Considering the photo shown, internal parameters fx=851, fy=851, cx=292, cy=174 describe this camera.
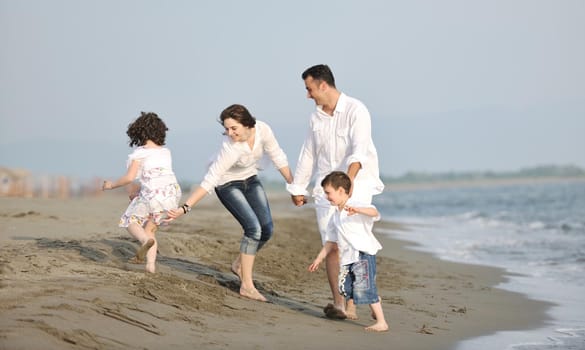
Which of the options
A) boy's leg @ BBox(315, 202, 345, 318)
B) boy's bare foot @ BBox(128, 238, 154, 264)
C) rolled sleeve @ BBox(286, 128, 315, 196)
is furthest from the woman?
boy's leg @ BBox(315, 202, 345, 318)

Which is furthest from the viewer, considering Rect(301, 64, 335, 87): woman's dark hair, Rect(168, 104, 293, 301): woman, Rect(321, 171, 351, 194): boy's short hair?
Rect(168, 104, 293, 301): woman

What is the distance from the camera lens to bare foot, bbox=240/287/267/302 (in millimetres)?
6957

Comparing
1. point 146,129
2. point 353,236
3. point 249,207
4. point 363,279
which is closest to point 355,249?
point 353,236

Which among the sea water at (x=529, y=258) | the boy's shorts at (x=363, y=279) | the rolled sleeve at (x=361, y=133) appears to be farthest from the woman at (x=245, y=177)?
the sea water at (x=529, y=258)

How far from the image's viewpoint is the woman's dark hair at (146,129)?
7.35 m

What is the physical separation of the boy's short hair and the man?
0.14 m

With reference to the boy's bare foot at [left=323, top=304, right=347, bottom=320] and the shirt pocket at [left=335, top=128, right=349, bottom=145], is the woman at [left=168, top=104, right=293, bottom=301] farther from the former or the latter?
the shirt pocket at [left=335, top=128, right=349, bottom=145]

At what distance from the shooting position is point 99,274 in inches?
261

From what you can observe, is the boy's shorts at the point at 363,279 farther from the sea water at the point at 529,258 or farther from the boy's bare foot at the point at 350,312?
the sea water at the point at 529,258

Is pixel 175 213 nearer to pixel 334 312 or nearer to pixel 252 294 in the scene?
pixel 252 294

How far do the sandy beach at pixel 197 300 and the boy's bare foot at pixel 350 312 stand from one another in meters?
0.10

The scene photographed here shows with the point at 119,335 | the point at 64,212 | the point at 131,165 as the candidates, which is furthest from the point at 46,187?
the point at 119,335

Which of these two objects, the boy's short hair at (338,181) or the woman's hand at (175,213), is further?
the woman's hand at (175,213)

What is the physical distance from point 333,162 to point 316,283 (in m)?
2.60
